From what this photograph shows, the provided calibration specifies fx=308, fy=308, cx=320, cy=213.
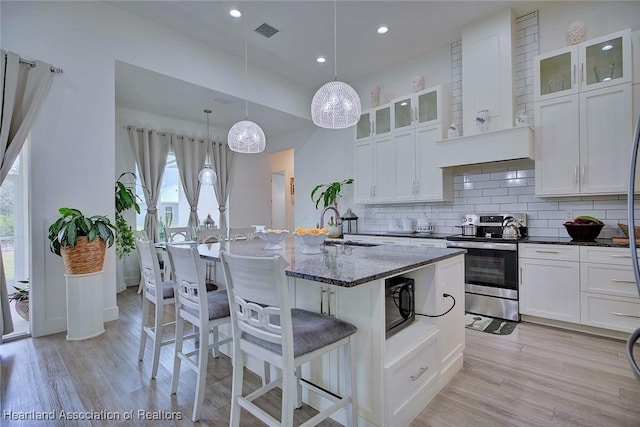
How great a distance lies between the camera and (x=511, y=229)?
3.41m

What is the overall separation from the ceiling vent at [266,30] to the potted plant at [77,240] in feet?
9.24

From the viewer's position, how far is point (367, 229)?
5.18 meters

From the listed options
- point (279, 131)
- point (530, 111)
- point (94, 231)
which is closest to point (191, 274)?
point (94, 231)

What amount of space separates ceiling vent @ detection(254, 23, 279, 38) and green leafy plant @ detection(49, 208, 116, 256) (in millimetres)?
2817

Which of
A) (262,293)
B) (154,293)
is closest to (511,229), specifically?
(262,293)

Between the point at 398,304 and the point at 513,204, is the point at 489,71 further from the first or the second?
the point at 398,304

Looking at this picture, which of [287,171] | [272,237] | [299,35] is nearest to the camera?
[272,237]

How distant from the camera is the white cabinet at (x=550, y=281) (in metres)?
2.87

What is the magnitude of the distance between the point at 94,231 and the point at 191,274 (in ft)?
5.71

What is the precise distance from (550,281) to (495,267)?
48cm

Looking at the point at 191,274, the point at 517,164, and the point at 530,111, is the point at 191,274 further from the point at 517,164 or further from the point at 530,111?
the point at 530,111

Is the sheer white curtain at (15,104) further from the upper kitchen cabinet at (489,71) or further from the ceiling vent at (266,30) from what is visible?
the upper kitchen cabinet at (489,71)

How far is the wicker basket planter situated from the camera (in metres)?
2.84

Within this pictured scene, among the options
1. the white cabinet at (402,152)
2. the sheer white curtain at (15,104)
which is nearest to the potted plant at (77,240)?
the sheer white curtain at (15,104)
